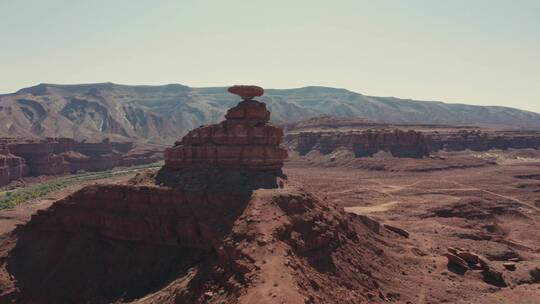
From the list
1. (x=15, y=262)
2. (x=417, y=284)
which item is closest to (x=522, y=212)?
(x=417, y=284)

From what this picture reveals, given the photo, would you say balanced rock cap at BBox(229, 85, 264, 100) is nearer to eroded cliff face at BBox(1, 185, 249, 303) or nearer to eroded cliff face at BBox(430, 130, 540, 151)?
eroded cliff face at BBox(1, 185, 249, 303)

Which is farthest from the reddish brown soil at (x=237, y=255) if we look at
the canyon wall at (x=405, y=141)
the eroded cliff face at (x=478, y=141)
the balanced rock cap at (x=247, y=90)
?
the eroded cliff face at (x=478, y=141)

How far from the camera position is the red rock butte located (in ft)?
128

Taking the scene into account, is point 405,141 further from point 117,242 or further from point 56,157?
point 117,242

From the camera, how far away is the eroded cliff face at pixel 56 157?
360 feet

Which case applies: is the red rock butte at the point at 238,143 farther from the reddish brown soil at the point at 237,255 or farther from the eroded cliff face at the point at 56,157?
the eroded cliff face at the point at 56,157

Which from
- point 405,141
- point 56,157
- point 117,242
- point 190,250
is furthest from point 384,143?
point 190,250

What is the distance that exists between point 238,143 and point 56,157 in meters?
99.5

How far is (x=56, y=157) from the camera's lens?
122 metres

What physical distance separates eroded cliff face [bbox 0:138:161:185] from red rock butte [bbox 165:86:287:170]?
83.1 m

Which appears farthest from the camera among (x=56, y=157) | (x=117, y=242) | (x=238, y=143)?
(x=56, y=157)

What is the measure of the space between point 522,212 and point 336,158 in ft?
215

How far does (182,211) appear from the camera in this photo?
115ft

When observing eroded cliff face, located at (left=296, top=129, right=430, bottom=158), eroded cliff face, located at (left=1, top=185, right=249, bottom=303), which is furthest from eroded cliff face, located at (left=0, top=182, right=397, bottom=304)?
eroded cliff face, located at (left=296, top=129, right=430, bottom=158)
